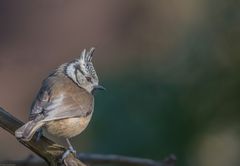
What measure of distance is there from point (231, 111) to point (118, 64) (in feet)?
9.29

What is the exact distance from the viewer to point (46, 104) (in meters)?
4.17

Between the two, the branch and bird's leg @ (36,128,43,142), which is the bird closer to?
bird's leg @ (36,128,43,142)

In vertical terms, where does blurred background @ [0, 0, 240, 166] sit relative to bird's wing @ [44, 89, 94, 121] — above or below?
below

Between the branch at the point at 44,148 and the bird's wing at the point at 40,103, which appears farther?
the bird's wing at the point at 40,103

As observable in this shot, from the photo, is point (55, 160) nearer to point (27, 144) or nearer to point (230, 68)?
point (27, 144)

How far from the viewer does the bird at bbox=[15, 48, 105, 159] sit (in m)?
4.07

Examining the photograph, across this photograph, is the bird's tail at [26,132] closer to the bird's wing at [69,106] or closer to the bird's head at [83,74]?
the bird's wing at [69,106]

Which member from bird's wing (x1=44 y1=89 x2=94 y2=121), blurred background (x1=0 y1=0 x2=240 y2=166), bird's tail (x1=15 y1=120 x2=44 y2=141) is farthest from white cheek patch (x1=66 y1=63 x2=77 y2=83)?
blurred background (x1=0 y1=0 x2=240 y2=166)

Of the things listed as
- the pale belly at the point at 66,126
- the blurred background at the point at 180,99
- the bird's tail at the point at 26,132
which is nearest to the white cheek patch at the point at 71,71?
the pale belly at the point at 66,126

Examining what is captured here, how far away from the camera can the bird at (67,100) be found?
4.07 meters

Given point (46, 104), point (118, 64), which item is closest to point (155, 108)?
point (118, 64)

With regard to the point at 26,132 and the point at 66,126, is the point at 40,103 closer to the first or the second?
the point at 66,126

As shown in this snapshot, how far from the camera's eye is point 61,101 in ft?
14.2

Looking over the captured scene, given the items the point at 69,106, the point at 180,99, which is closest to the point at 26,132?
the point at 69,106
